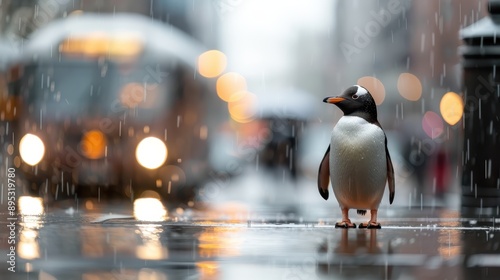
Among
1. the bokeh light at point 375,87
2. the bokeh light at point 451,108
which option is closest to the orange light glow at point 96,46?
the bokeh light at point 451,108

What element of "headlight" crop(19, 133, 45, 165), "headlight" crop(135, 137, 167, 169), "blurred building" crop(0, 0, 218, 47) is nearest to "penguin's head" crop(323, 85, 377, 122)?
"headlight" crop(135, 137, 167, 169)

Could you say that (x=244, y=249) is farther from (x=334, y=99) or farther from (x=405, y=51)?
(x=405, y=51)

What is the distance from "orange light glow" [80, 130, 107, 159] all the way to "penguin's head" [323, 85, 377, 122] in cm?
953

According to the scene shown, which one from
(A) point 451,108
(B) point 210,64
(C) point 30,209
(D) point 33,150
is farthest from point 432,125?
(C) point 30,209

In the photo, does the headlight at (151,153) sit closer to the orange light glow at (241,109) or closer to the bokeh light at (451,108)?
the orange light glow at (241,109)

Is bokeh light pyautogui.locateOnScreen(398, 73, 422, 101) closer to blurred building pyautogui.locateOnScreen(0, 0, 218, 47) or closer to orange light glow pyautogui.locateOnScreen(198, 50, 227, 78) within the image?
blurred building pyautogui.locateOnScreen(0, 0, 218, 47)

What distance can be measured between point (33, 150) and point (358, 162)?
9.76m

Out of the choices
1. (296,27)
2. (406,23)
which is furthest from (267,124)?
(296,27)

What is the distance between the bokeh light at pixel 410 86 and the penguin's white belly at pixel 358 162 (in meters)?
51.3

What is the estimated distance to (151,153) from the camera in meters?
16.7

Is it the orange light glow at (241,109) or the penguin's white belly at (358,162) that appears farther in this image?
the orange light glow at (241,109)

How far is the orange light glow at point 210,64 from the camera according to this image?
61.6ft

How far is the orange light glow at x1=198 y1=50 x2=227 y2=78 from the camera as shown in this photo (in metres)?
18.8

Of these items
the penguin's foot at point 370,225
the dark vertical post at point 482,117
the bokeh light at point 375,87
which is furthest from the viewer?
the bokeh light at point 375,87
